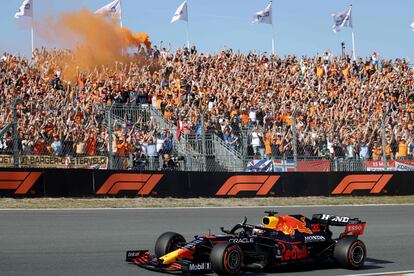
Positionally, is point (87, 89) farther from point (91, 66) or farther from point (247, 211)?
point (247, 211)

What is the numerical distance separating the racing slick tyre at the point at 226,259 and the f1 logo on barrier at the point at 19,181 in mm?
10550

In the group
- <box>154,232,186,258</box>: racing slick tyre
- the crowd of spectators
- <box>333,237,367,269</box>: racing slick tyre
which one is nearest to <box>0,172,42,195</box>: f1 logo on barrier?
the crowd of spectators

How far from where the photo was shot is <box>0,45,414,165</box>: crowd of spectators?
1919 cm

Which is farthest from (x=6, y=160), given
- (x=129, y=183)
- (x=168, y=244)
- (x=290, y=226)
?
(x=290, y=226)

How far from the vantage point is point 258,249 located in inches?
346

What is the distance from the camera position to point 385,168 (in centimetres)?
2294

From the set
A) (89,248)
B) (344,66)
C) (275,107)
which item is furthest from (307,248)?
(344,66)

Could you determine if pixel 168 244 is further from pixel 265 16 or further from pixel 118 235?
pixel 265 16

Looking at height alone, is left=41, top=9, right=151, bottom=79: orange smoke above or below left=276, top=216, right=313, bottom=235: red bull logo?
above

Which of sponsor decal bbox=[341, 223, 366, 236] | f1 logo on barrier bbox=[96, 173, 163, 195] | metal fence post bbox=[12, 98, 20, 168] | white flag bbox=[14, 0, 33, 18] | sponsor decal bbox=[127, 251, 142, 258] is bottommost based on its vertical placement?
sponsor decal bbox=[127, 251, 142, 258]

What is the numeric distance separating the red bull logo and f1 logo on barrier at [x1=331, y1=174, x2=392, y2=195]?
42.7 ft

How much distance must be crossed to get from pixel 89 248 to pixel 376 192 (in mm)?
14512

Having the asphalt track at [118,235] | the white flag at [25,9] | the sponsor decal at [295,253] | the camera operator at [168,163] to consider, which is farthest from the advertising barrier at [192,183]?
the white flag at [25,9]

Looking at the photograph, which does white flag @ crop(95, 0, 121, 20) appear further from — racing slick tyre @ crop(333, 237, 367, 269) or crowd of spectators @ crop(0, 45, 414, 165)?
racing slick tyre @ crop(333, 237, 367, 269)
